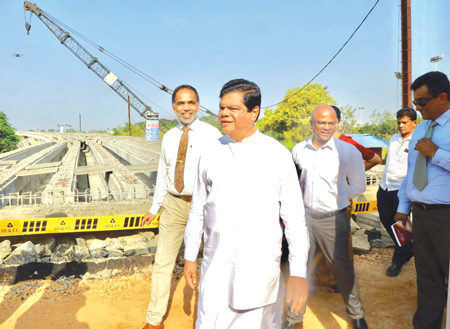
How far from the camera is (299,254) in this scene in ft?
5.82

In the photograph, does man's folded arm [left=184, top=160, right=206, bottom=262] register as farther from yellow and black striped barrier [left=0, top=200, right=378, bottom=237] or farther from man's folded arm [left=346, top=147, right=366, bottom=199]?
yellow and black striped barrier [left=0, top=200, right=378, bottom=237]

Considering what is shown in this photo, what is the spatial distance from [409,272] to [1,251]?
17.0ft

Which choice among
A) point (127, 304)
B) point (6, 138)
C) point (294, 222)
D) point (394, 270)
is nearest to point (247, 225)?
point (294, 222)

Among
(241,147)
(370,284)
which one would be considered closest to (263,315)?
(241,147)

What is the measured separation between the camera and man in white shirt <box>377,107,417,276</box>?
4.01 meters

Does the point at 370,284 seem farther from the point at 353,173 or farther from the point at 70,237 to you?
the point at 70,237

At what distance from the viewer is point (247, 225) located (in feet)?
5.74

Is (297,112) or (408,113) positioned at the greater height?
(297,112)

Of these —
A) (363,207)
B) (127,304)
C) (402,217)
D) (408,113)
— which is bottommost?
(127,304)

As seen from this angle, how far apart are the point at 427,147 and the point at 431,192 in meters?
0.33

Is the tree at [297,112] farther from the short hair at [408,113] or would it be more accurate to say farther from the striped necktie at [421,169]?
the striped necktie at [421,169]

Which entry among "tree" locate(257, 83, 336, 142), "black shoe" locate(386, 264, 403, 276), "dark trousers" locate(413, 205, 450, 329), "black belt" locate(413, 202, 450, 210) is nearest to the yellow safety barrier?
"black shoe" locate(386, 264, 403, 276)

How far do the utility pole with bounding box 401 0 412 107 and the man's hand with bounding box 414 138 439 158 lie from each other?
10033mm

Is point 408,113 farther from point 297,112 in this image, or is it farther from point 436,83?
point 297,112
